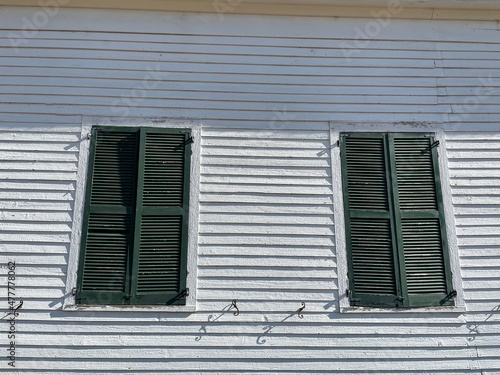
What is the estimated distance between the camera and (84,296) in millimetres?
4559

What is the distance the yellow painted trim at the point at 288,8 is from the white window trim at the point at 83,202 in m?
1.33

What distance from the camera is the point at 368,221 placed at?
4926 millimetres

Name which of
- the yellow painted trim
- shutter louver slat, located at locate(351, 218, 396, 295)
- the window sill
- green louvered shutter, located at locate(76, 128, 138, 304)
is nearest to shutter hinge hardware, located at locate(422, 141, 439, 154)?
shutter louver slat, located at locate(351, 218, 396, 295)

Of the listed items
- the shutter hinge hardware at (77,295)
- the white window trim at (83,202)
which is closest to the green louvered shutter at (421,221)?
the white window trim at (83,202)

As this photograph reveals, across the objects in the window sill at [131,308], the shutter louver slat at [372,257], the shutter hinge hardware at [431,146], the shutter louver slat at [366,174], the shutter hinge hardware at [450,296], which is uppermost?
the shutter hinge hardware at [431,146]

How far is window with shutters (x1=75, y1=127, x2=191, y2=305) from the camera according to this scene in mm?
4609

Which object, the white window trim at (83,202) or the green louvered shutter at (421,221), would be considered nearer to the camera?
the white window trim at (83,202)

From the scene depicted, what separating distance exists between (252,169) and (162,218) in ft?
3.31

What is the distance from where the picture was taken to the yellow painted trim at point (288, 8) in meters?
5.52

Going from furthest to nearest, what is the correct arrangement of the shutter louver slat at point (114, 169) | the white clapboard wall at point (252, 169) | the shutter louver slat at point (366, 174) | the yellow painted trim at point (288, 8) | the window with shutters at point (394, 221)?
the yellow painted trim at point (288, 8)
the shutter louver slat at point (366, 174)
the shutter louver slat at point (114, 169)
the window with shutters at point (394, 221)
the white clapboard wall at point (252, 169)

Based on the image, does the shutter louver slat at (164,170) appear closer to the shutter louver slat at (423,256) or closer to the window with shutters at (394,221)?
the window with shutters at (394,221)

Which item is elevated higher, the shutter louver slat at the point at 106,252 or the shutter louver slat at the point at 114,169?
the shutter louver slat at the point at 114,169

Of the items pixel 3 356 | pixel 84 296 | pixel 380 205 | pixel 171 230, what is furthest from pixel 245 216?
pixel 3 356

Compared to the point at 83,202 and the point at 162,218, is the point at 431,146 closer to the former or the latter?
the point at 162,218
